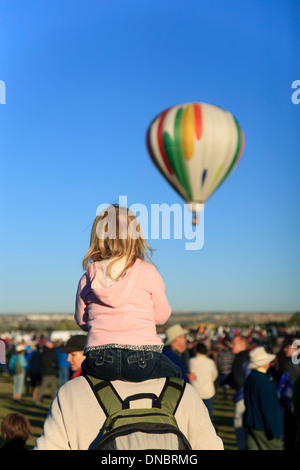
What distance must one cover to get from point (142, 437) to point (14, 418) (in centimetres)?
234

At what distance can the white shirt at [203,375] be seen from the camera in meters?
8.20

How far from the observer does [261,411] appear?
616cm

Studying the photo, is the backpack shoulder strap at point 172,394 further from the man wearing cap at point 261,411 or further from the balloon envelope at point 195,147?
the balloon envelope at point 195,147

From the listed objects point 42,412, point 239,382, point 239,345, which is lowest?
point 42,412

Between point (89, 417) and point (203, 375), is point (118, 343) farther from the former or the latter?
point (203, 375)

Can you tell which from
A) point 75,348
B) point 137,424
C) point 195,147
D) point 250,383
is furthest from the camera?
point 195,147

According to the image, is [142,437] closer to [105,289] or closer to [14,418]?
[105,289]

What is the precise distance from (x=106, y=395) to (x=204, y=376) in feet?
22.5

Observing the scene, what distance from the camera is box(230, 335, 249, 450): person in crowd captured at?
290 inches

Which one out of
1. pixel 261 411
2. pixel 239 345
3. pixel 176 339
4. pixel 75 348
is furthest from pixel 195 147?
pixel 75 348

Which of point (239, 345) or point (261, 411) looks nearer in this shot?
point (261, 411)

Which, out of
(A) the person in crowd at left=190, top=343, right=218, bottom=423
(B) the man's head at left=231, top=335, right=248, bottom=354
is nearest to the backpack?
(A) the person in crowd at left=190, top=343, right=218, bottom=423

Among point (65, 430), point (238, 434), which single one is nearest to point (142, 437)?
point (65, 430)

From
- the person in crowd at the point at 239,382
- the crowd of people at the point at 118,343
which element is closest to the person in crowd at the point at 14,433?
the crowd of people at the point at 118,343
